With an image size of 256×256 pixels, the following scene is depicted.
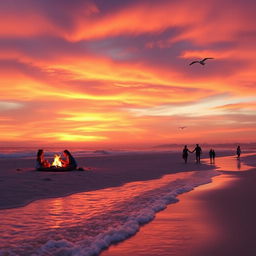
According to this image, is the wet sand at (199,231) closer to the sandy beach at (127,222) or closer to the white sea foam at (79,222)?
the sandy beach at (127,222)

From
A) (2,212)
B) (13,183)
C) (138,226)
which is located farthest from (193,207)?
Result: (13,183)

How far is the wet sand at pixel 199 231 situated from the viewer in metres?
7.51

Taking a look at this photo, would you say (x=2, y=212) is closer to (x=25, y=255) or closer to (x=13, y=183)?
(x=25, y=255)

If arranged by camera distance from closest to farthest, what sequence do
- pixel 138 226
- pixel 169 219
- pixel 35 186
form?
1. pixel 138 226
2. pixel 169 219
3. pixel 35 186

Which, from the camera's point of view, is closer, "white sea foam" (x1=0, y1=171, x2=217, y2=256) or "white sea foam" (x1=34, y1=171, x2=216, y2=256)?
"white sea foam" (x1=34, y1=171, x2=216, y2=256)

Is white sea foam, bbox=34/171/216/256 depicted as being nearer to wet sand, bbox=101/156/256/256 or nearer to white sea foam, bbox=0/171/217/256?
white sea foam, bbox=0/171/217/256

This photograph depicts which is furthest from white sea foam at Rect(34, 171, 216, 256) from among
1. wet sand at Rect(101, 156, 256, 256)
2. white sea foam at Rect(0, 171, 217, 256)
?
wet sand at Rect(101, 156, 256, 256)

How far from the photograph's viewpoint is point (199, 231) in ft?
29.7

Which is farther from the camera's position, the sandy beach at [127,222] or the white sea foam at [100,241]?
the sandy beach at [127,222]

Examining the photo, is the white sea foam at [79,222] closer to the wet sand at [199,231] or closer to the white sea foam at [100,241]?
the white sea foam at [100,241]

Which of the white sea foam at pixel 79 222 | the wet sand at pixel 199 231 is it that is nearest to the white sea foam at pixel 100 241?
the white sea foam at pixel 79 222

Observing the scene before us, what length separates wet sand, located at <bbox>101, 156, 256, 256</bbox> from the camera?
751cm

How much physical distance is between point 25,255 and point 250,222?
6006 mm

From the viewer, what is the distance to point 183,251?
7.47m
